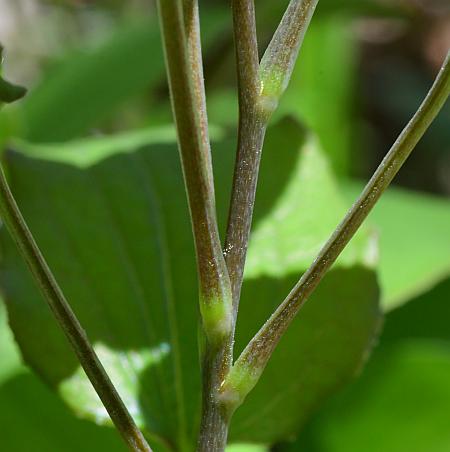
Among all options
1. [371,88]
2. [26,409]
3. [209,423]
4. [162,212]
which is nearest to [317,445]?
[26,409]

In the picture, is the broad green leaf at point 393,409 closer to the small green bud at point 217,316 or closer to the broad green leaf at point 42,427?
the broad green leaf at point 42,427

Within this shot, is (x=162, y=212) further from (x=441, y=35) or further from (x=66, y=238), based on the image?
(x=441, y=35)

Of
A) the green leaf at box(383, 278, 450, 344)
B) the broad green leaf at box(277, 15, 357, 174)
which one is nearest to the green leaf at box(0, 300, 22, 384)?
the green leaf at box(383, 278, 450, 344)

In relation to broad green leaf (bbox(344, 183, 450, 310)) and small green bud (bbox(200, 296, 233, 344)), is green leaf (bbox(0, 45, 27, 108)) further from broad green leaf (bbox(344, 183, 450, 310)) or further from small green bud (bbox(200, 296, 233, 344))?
broad green leaf (bbox(344, 183, 450, 310))

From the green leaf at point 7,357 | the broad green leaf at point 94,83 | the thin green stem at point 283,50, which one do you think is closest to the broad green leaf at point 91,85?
the broad green leaf at point 94,83

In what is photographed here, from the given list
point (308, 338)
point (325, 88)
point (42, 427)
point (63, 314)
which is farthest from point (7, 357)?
point (325, 88)

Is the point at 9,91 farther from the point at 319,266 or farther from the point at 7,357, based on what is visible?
the point at 7,357
